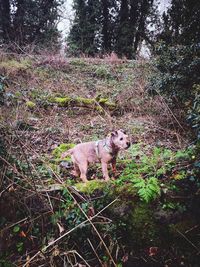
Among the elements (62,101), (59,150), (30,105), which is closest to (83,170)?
(59,150)

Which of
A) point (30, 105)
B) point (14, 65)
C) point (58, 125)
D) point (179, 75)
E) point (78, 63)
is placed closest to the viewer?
point (179, 75)

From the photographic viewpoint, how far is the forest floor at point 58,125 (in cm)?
370

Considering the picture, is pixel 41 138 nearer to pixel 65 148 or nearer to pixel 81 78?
pixel 65 148

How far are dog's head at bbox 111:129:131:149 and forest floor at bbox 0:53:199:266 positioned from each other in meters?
A: 0.81

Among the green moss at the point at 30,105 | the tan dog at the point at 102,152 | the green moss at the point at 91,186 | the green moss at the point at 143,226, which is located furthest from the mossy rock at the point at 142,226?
the green moss at the point at 30,105

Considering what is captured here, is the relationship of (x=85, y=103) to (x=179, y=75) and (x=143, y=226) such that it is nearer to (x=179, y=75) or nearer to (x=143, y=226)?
(x=179, y=75)

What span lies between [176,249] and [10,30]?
1767 cm

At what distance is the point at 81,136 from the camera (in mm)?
7387

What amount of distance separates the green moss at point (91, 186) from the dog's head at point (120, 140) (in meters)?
0.68

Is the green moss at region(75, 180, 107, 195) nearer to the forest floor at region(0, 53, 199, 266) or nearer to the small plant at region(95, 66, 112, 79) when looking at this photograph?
the forest floor at region(0, 53, 199, 266)

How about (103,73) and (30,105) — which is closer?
(30,105)

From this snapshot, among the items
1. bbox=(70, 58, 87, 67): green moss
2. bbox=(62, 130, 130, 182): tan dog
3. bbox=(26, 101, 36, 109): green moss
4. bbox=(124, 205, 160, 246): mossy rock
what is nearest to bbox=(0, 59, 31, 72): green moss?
bbox=(70, 58, 87, 67): green moss

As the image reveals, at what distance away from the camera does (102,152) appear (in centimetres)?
444

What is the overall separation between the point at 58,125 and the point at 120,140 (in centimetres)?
405
